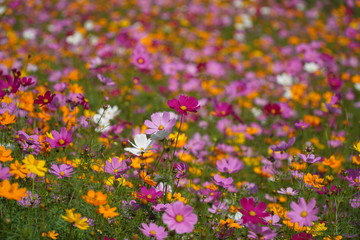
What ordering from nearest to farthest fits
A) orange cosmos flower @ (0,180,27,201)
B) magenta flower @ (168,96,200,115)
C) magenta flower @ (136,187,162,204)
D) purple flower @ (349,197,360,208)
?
orange cosmos flower @ (0,180,27,201), magenta flower @ (136,187,162,204), magenta flower @ (168,96,200,115), purple flower @ (349,197,360,208)

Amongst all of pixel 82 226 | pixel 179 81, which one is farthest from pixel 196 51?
pixel 82 226

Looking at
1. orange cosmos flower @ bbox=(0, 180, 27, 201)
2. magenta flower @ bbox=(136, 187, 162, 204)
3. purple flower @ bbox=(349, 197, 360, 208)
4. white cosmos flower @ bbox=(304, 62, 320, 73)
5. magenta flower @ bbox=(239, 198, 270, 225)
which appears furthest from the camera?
white cosmos flower @ bbox=(304, 62, 320, 73)

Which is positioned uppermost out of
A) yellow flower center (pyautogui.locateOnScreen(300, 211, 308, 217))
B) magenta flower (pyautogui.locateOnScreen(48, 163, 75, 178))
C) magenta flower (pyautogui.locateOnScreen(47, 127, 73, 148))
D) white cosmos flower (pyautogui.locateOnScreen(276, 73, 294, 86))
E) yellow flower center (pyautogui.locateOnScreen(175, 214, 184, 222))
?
yellow flower center (pyautogui.locateOnScreen(175, 214, 184, 222))

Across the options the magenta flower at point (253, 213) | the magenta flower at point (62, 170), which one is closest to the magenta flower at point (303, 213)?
the magenta flower at point (253, 213)

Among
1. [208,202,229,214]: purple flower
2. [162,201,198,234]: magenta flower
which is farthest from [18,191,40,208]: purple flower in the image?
[208,202,229,214]: purple flower

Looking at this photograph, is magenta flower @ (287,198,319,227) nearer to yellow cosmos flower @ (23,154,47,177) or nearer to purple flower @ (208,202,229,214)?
purple flower @ (208,202,229,214)

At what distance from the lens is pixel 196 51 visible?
5.20m

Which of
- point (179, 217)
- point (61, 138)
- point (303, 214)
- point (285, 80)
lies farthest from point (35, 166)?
point (285, 80)

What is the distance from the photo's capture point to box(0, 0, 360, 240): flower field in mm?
1646

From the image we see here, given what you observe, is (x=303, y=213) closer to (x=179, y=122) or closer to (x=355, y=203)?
(x=355, y=203)

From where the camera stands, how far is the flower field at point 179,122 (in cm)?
165

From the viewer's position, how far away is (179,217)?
4.58ft

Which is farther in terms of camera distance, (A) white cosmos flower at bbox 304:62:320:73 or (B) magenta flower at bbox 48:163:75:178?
(A) white cosmos flower at bbox 304:62:320:73

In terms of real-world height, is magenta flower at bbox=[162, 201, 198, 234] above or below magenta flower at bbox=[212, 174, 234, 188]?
above
